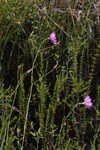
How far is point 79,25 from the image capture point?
5.79ft

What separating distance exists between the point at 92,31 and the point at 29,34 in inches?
14.8

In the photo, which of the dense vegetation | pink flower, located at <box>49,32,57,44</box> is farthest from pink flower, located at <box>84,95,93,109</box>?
pink flower, located at <box>49,32,57,44</box>

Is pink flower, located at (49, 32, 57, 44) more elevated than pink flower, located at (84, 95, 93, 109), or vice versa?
pink flower, located at (49, 32, 57, 44)

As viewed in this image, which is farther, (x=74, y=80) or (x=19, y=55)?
(x=19, y=55)

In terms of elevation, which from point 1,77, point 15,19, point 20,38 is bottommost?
point 1,77

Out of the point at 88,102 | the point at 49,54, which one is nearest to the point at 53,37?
the point at 49,54

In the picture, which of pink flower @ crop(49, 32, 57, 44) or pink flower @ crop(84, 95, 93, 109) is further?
pink flower @ crop(49, 32, 57, 44)

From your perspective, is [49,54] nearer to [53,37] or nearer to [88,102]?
[53,37]

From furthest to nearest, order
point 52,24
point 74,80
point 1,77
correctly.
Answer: point 52,24 < point 1,77 < point 74,80

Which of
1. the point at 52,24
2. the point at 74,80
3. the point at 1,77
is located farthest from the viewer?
the point at 52,24

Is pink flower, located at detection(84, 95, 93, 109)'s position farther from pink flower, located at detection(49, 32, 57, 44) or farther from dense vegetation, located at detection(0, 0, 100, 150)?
pink flower, located at detection(49, 32, 57, 44)

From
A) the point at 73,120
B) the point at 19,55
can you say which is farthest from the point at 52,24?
the point at 73,120

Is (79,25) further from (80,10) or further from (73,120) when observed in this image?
(73,120)

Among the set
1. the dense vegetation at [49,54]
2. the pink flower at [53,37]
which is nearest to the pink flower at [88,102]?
the dense vegetation at [49,54]
